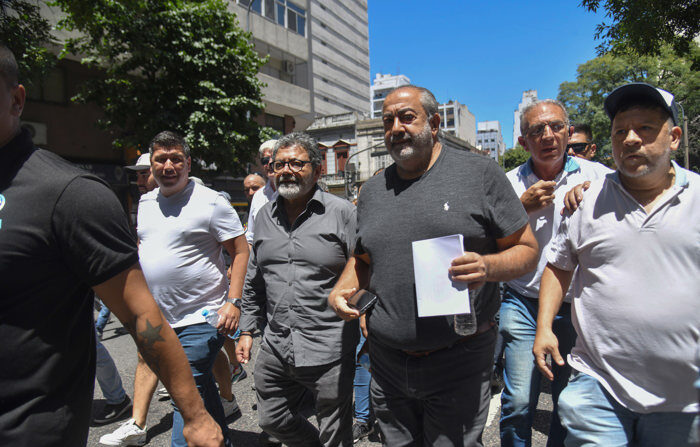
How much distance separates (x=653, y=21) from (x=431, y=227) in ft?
32.6

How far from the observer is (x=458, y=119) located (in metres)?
101

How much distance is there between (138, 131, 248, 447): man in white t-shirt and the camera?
2.96 metres

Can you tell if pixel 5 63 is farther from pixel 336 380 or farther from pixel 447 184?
pixel 336 380

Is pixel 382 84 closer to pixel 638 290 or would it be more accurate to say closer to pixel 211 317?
pixel 211 317

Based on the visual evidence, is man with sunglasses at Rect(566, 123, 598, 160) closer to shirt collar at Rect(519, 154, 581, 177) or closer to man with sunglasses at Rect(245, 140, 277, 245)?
shirt collar at Rect(519, 154, 581, 177)

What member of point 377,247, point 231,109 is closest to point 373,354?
point 377,247

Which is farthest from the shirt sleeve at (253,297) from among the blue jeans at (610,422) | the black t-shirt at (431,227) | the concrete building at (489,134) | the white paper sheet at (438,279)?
the concrete building at (489,134)

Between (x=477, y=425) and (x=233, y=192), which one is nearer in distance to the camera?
(x=477, y=425)

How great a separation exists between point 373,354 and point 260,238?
3.70 feet

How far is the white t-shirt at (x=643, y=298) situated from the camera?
168cm

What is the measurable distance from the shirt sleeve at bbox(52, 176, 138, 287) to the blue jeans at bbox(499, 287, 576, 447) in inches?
89.1

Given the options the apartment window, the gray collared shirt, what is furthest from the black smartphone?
the apartment window

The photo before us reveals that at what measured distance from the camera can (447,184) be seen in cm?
212

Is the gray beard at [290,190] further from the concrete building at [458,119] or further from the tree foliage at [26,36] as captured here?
the concrete building at [458,119]
